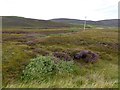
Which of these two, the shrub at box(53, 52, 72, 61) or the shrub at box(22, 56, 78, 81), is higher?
the shrub at box(53, 52, 72, 61)

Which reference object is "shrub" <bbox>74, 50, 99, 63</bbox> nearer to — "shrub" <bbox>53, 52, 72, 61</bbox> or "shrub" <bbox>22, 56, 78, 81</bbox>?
"shrub" <bbox>53, 52, 72, 61</bbox>

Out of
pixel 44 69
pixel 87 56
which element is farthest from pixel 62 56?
pixel 44 69

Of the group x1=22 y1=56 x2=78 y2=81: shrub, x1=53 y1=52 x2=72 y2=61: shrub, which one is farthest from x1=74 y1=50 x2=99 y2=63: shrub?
x1=22 y1=56 x2=78 y2=81: shrub

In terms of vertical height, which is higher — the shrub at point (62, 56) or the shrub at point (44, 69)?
the shrub at point (62, 56)

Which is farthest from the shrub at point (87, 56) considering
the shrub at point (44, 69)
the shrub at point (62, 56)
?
the shrub at point (44, 69)

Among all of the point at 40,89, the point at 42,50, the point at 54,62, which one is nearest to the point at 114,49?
the point at 42,50

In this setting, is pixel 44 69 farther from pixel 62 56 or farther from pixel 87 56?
pixel 87 56

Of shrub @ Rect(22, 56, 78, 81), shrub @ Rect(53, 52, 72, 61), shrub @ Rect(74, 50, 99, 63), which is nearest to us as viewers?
shrub @ Rect(22, 56, 78, 81)

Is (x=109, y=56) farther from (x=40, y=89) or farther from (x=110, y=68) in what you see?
(x=40, y=89)

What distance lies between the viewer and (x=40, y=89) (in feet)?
33.1

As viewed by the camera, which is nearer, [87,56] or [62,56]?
[62,56]

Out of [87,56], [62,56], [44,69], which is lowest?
[44,69]

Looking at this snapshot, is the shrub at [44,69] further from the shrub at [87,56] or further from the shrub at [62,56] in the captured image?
the shrub at [87,56]

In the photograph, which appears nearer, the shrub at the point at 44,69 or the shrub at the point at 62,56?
the shrub at the point at 44,69
